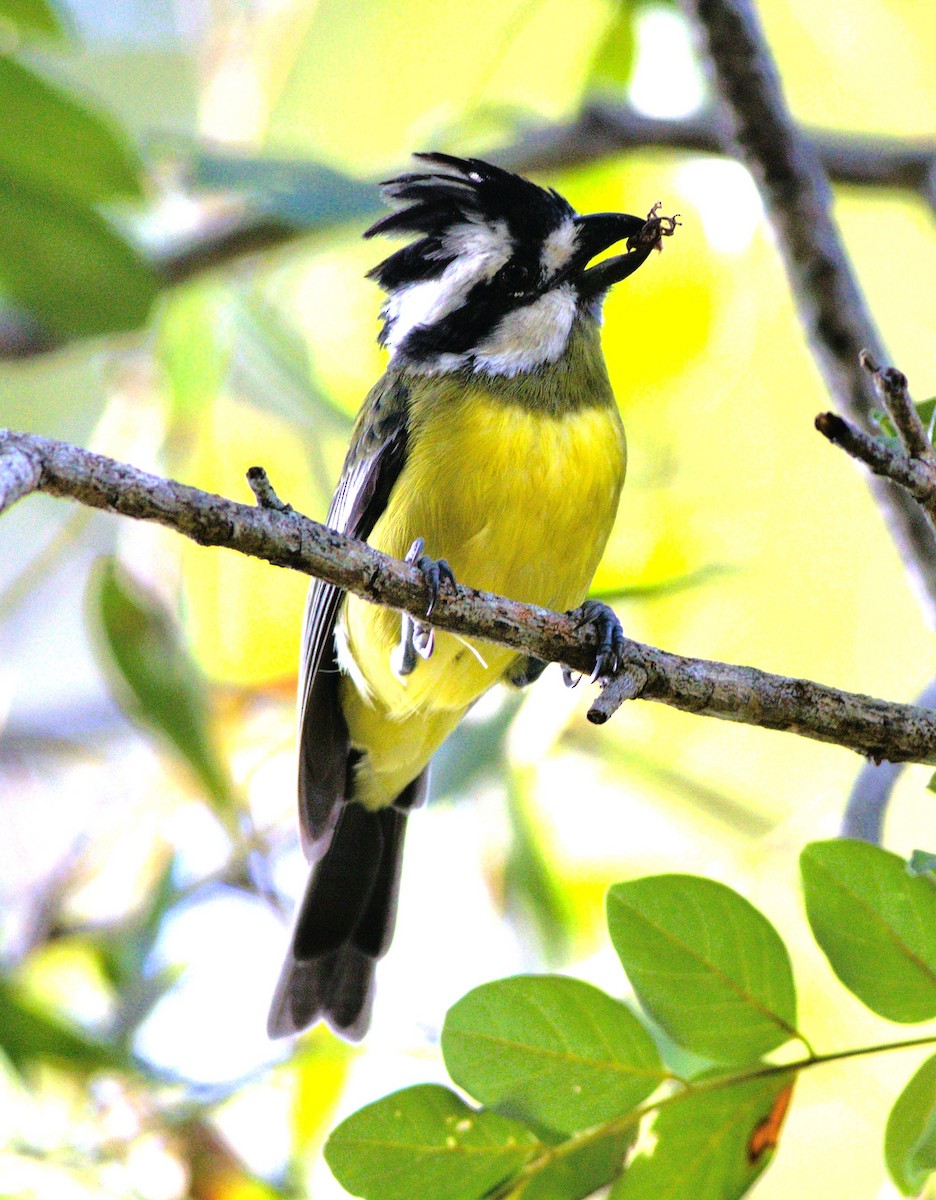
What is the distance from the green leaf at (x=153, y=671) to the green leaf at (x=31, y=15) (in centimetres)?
107

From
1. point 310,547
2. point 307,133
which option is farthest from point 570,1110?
point 307,133

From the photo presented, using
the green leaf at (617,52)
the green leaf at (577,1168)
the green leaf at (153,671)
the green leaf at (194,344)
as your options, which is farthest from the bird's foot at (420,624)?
the green leaf at (617,52)

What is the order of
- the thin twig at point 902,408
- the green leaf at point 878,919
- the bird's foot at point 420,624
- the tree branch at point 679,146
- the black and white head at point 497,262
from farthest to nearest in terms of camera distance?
the tree branch at point 679,146 < the black and white head at point 497,262 < the bird's foot at point 420,624 < the green leaf at point 878,919 < the thin twig at point 902,408

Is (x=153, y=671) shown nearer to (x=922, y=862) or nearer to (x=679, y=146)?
(x=679, y=146)

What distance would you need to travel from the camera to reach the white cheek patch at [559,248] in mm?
2840

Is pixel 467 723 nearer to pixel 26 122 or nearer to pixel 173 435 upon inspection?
pixel 173 435

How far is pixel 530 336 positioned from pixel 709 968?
1.48 meters

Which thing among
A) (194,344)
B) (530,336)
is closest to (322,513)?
(194,344)

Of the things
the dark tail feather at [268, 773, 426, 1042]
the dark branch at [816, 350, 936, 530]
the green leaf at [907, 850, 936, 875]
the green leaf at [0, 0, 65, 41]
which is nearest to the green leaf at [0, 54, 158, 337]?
the green leaf at [0, 0, 65, 41]

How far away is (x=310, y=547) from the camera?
5.60ft

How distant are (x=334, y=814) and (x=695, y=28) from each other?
181cm

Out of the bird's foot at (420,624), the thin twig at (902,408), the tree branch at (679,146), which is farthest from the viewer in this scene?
the tree branch at (679,146)

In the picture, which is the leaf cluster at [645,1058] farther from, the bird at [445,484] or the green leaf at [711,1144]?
the bird at [445,484]

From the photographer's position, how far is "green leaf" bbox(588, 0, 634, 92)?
12.0 feet
